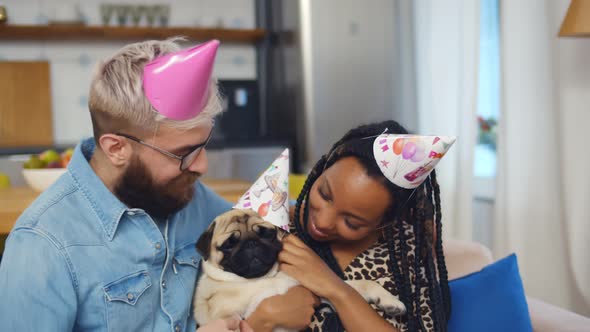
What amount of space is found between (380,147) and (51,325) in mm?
832

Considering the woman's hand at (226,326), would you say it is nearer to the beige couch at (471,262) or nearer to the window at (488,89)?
the beige couch at (471,262)

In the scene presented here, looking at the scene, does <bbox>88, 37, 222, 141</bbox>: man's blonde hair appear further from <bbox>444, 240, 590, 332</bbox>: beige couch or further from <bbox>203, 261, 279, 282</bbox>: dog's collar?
<bbox>444, 240, 590, 332</bbox>: beige couch

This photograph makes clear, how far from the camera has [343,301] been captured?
4.56ft

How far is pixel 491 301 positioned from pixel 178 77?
3.37ft

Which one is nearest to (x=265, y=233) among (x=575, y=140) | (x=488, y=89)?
(x=575, y=140)

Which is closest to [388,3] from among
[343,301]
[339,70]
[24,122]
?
[339,70]

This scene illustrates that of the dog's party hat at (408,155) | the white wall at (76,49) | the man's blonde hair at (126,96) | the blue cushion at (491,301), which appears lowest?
the blue cushion at (491,301)

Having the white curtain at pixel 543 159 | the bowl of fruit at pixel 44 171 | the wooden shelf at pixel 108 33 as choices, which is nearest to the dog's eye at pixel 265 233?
the bowl of fruit at pixel 44 171

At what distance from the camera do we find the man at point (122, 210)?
113 cm

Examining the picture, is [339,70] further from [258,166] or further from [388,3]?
[258,166]

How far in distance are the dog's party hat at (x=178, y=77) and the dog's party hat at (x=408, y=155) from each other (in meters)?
0.47

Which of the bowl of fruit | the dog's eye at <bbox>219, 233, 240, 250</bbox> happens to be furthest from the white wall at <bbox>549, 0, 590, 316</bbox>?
the bowl of fruit

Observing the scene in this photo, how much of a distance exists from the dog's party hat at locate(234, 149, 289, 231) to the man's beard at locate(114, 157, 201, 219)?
0.63ft

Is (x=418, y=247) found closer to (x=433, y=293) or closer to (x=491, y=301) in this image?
(x=433, y=293)
